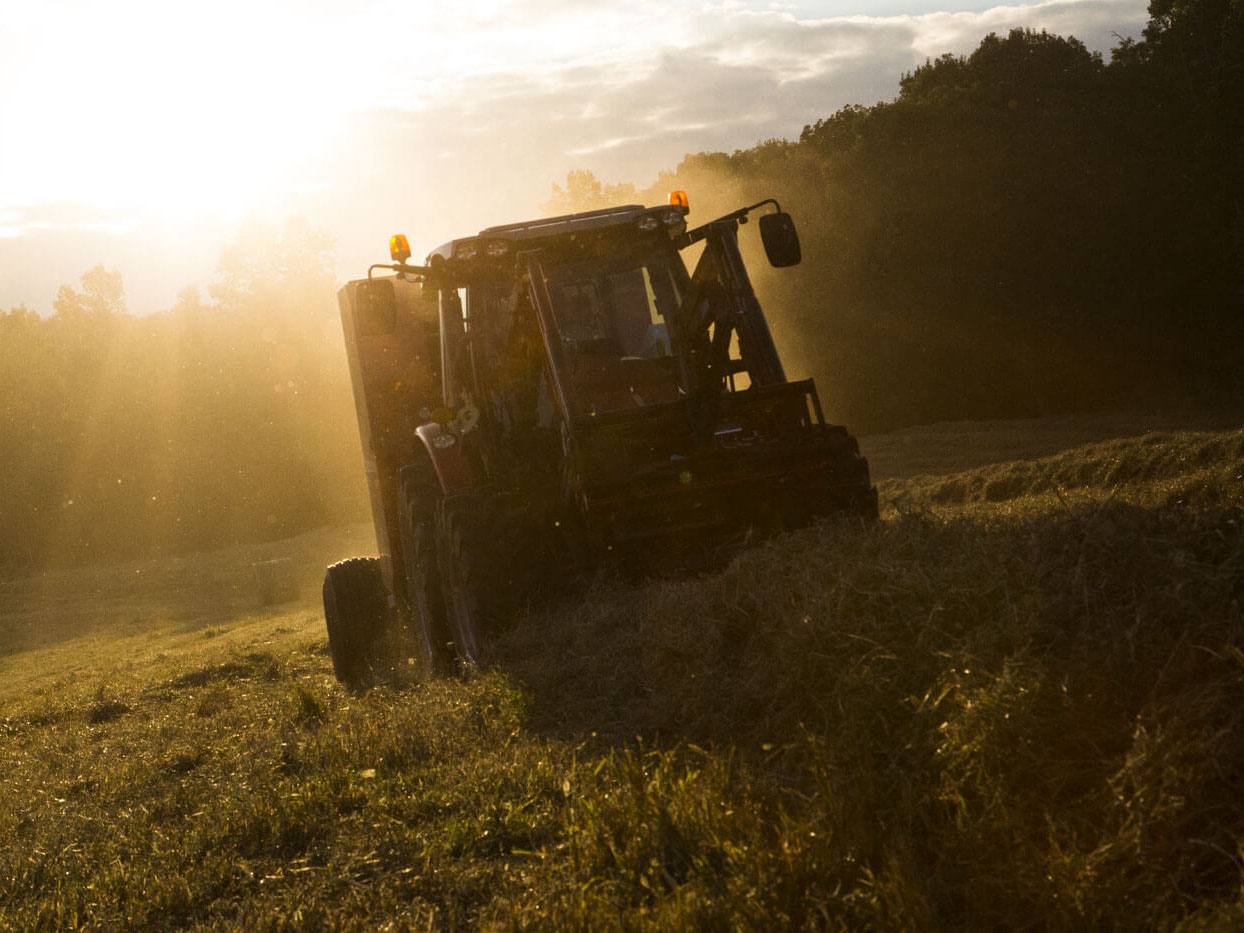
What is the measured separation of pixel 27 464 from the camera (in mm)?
42969

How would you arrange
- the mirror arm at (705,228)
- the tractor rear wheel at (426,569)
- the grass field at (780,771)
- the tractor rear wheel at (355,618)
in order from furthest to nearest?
the tractor rear wheel at (355,618)
the tractor rear wheel at (426,569)
the mirror arm at (705,228)
the grass field at (780,771)

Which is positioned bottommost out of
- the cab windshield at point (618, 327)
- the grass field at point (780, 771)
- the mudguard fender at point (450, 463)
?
the grass field at point (780, 771)

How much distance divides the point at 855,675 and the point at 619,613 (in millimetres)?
2544

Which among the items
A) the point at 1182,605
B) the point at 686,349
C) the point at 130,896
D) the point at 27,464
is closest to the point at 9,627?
the point at 27,464

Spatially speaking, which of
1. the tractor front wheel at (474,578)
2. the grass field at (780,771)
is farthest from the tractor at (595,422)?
the grass field at (780,771)

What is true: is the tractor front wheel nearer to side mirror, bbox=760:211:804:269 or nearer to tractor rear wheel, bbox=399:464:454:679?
tractor rear wheel, bbox=399:464:454:679

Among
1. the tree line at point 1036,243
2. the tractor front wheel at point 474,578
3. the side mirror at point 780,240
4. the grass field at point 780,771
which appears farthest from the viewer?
the tree line at point 1036,243

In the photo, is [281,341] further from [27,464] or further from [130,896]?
[130,896]

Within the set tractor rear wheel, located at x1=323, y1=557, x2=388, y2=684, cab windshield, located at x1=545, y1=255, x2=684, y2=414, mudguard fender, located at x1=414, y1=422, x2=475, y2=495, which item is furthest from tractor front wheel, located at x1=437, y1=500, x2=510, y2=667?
tractor rear wheel, located at x1=323, y1=557, x2=388, y2=684

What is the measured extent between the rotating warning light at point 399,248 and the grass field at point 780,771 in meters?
3.10

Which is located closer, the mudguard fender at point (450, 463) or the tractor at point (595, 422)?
the tractor at point (595, 422)

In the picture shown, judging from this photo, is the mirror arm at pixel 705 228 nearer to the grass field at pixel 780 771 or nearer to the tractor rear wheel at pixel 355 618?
the grass field at pixel 780 771

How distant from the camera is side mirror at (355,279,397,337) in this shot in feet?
30.5

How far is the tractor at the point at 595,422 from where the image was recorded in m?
7.98
